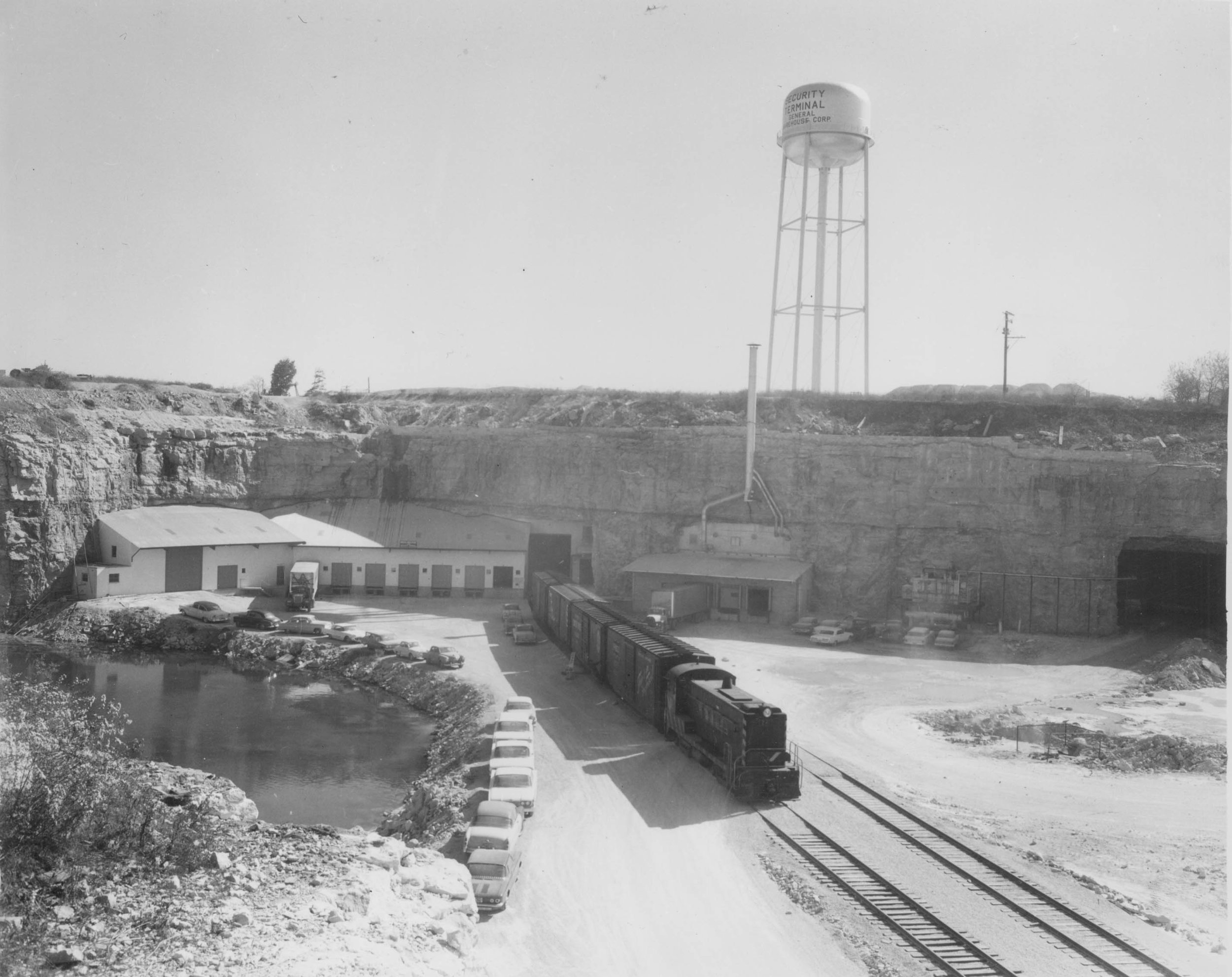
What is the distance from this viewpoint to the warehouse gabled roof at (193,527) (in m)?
49.7

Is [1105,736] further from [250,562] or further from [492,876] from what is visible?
[250,562]

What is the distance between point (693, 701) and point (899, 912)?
9.68 metres

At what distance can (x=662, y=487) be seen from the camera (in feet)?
176

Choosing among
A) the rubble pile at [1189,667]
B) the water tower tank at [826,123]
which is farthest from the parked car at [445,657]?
the water tower tank at [826,123]

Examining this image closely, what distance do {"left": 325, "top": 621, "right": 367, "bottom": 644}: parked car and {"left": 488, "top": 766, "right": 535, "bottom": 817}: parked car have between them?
841 inches

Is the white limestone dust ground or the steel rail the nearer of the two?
the steel rail

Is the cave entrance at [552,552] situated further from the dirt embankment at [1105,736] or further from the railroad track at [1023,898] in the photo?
the railroad track at [1023,898]

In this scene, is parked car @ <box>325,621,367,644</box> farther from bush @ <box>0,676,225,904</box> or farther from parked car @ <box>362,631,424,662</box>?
bush @ <box>0,676,225,904</box>

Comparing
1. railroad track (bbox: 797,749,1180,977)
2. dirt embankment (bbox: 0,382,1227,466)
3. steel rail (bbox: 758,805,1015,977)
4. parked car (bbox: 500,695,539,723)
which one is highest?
dirt embankment (bbox: 0,382,1227,466)

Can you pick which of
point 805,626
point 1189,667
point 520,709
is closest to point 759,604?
point 805,626

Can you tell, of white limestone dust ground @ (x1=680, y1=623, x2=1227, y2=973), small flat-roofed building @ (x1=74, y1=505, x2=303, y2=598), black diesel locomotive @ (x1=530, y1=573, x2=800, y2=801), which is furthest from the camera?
small flat-roofed building @ (x1=74, y1=505, x2=303, y2=598)

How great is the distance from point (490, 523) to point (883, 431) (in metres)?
23.3

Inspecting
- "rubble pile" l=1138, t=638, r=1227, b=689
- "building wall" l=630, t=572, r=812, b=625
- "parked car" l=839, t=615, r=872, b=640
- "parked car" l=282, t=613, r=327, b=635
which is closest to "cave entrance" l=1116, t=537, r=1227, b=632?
"rubble pile" l=1138, t=638, r=1227, b=689

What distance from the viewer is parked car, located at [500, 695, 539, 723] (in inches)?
1046
